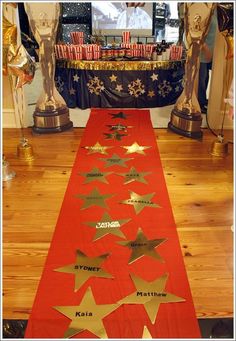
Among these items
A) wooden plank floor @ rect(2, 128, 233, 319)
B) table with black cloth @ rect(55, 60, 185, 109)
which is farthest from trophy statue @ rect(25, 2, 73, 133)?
table with black cloth @ rect(55, 60, 185, 109)

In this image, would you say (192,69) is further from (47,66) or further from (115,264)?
(115,264)

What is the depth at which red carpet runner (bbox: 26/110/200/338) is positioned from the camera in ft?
4.93

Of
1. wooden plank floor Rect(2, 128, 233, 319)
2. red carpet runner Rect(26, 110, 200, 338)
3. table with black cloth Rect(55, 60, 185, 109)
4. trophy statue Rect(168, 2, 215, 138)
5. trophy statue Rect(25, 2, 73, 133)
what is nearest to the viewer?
red carpet runner Rect(26, 110, 200, 338)

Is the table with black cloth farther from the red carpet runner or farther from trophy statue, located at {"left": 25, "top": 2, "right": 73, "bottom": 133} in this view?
the red carpet runner

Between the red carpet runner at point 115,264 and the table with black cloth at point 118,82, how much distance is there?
2038mm

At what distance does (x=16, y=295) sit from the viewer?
1.68 metres

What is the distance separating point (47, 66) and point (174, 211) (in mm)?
2331

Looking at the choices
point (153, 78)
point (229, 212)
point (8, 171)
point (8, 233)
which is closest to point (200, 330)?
point (229, 212)

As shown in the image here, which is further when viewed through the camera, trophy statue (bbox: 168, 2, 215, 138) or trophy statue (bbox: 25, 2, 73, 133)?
trophy statue (bbox: 25, 2, 73, 133)

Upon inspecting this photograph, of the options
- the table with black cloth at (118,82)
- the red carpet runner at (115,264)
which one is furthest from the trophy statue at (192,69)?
the table with black cloth at (118,82)

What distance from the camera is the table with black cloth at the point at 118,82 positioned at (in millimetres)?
4730

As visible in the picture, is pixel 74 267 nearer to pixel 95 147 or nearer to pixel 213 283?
pixel 213 283

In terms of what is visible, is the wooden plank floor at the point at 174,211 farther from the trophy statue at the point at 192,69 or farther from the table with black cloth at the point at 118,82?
the table with black cloth at the point at 118,82

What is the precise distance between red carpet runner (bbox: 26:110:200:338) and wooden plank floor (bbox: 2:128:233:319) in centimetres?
7
